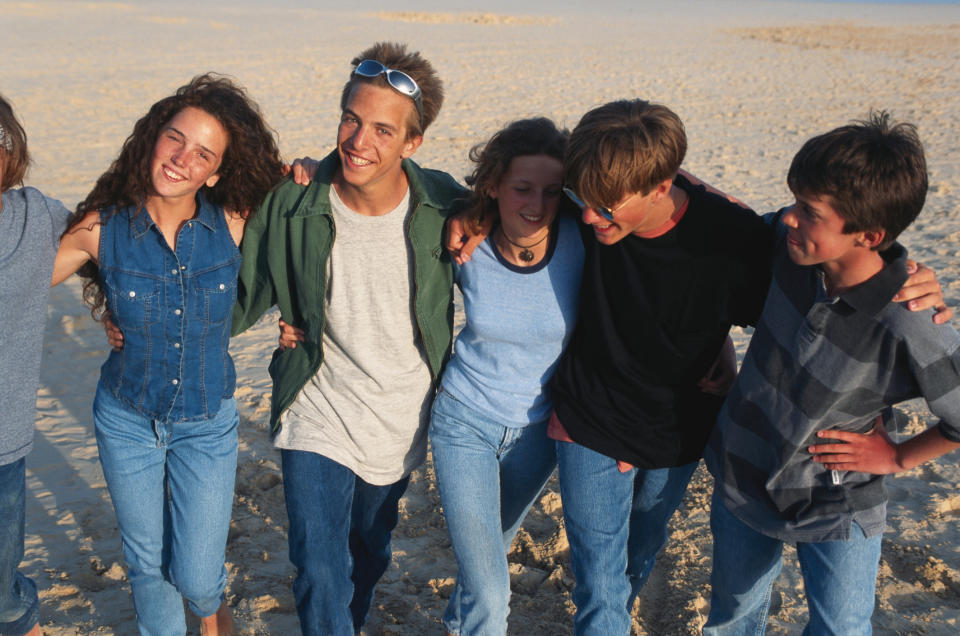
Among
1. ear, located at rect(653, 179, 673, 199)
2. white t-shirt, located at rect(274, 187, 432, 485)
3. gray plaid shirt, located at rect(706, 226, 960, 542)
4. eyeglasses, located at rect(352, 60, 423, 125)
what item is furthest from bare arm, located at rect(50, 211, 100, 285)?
gray plaid shirt, located at rect(706, 226, 960, 542)

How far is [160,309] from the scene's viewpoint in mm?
2908

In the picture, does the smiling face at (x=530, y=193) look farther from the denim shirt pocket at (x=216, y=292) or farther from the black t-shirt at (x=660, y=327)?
the denim shirt pocket at (x=216, y=292)

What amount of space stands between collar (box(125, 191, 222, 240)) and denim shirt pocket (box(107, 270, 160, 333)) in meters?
0.15

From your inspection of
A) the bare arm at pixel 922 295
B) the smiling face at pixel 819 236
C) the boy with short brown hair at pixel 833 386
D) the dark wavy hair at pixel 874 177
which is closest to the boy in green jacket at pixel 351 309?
the boy with short brown hair at pixel 833 386

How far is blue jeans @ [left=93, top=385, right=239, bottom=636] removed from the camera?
2896 mm

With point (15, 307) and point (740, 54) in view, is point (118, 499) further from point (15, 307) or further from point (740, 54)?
point (740, 54)

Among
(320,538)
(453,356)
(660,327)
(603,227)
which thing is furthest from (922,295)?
(320,538)

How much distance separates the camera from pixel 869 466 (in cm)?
248

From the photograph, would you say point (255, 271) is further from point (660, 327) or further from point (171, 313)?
point (660, 327)

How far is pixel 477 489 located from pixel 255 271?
1159mm

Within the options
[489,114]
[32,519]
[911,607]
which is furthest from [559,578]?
[489,114]

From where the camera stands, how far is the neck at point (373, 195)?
298cm

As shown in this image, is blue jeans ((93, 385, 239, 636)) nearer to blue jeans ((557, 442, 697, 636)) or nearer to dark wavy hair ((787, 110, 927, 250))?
blue jeans ((557, 442, 697, 636))

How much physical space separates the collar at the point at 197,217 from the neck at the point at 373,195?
1.46 feet
